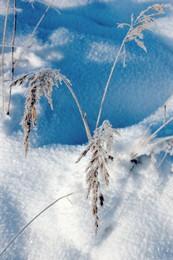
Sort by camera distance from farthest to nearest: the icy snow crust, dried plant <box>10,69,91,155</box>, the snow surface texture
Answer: the icy snow crust, the snow surface texture, dried plant <box>10,69,91,155</box>

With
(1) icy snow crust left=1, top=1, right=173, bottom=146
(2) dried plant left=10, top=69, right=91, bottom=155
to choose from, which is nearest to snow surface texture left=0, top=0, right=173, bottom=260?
(1) icy snow crust left=1, top=1, right=173, bottom=146

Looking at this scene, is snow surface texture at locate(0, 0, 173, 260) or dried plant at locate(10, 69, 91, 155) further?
snow surface texture at locate(0, 0, 173, 260)

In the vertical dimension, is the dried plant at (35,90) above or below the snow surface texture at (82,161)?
above

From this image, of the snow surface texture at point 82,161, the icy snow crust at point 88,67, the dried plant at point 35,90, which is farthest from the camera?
the icy snow crust at point 88,67

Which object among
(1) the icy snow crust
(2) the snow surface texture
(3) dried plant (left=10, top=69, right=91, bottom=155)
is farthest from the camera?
(1) the icy snow crust

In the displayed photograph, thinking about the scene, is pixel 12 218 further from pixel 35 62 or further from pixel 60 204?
pixel 35 62

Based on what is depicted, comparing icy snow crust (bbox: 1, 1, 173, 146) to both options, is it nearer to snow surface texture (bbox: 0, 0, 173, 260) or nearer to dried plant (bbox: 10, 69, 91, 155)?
snow surface texture (bbox: 0, 0, 173, 260)

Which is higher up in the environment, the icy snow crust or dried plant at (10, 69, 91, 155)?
dried plant at (10, 69, 91, 155)

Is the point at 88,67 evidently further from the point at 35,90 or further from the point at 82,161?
the point at 35,90

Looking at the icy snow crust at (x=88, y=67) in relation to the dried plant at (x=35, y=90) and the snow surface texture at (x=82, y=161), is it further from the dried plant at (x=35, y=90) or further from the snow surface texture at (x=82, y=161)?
the dried plant at (x=35, y=90)

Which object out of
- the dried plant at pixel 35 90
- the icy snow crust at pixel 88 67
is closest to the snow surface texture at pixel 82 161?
the icy snow crust at pixel 88 67
